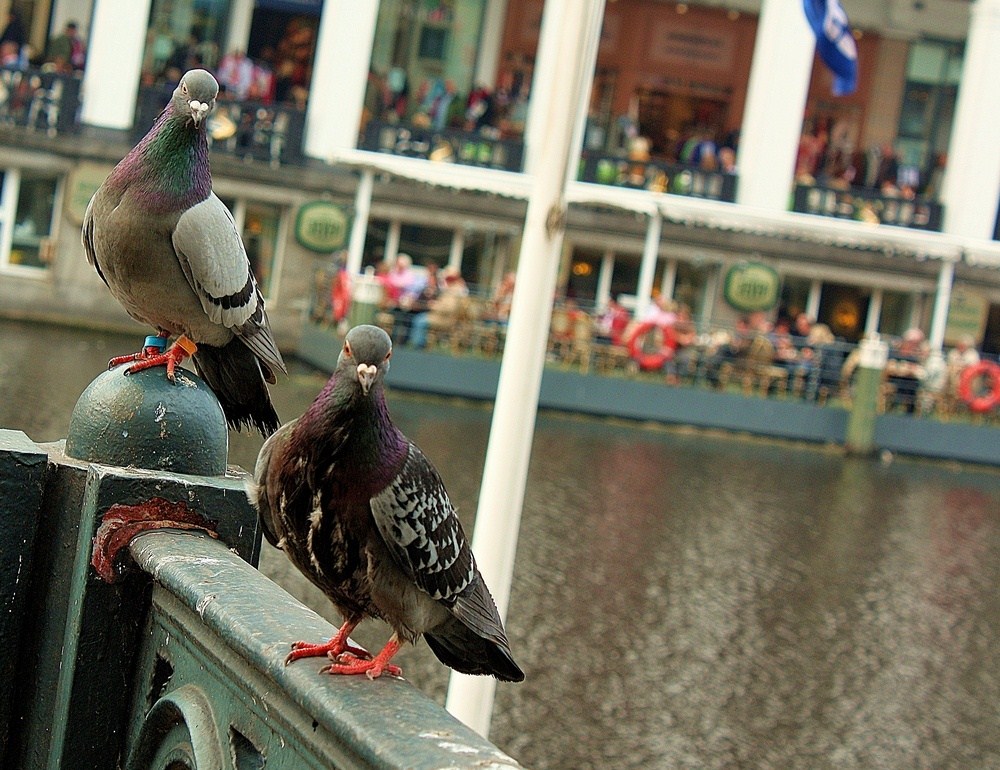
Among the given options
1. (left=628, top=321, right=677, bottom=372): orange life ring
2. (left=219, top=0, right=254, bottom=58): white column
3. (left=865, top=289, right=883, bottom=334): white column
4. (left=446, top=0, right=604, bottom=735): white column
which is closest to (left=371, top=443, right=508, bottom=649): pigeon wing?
(left=446, top=0, right=604, bottom=735): white column

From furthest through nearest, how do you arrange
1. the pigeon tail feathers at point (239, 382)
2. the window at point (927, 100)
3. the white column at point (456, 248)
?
the window at point (927, 100)
the white column at point (456, 248)
the pigeon tail feathers at point (239, 382)

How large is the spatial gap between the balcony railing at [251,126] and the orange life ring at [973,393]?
1161cm

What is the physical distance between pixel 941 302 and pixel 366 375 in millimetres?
26696

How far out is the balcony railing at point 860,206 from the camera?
2856 centimetres

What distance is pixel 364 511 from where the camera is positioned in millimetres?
2459

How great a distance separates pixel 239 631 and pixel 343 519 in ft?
1.04

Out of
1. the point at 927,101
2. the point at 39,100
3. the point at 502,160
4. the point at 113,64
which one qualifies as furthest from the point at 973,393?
the point at 39,100

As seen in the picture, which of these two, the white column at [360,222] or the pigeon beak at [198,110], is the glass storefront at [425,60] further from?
the pigeon beak at [198,110]

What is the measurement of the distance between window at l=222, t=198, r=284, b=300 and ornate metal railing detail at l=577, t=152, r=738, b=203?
5.38 m

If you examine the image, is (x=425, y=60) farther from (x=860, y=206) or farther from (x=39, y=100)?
(x=860, y=206)

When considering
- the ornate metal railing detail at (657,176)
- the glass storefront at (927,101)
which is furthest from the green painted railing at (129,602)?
the glass storefront at (927,101)

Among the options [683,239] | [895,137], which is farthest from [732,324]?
[895,137]

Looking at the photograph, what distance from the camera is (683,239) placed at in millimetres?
27875

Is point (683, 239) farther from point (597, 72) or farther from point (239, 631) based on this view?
point (239, 631)
